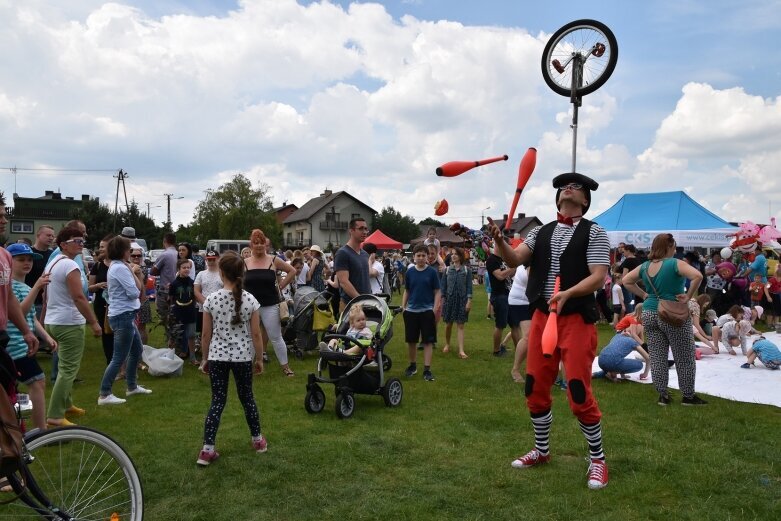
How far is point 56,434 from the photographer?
2.77 meters

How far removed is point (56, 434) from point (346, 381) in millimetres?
3423

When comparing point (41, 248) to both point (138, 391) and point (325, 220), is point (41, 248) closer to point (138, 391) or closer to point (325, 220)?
point (138, 391)

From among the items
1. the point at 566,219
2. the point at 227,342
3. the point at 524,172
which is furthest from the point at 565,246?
the point at 227,342

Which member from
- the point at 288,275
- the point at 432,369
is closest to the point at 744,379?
the point at 432,369

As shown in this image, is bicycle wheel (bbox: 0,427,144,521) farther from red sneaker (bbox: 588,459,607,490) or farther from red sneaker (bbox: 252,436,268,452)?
red sneaker (bbox: 588,459,607,490)

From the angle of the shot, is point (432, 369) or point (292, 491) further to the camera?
point (432, 369)

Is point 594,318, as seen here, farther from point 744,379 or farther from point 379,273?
point 379,273

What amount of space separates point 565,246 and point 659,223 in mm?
14886

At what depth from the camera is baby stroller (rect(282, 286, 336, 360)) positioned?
31.1 ft

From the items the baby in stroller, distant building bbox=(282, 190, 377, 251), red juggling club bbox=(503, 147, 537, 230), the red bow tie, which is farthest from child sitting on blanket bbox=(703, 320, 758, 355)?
distant building bbox=(282, 190, 377, 251)

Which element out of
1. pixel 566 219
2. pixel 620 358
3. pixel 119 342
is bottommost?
pixel 620 358

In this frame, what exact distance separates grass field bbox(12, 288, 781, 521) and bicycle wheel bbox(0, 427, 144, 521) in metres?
0.52

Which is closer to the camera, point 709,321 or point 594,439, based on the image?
point 594,439

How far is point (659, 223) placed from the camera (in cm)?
1727
